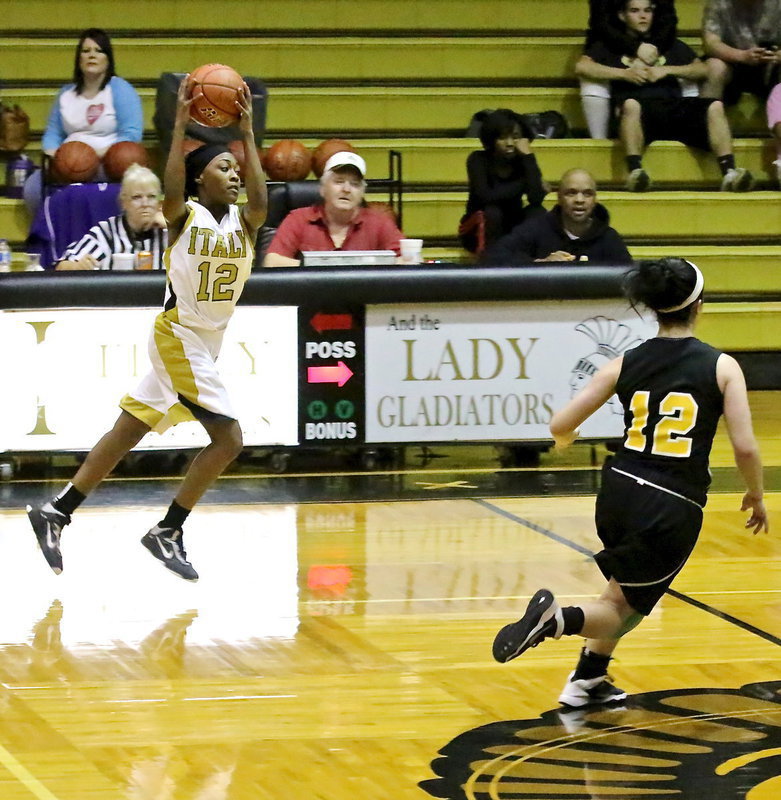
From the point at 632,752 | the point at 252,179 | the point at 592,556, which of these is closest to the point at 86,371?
the point at 252,179

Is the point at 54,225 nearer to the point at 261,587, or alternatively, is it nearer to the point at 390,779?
the point at 261,587

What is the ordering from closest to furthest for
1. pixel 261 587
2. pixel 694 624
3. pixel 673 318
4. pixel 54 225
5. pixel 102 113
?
pixel 673 318
pixel 694 624
pixel 261 587
pixel 54 225
pixel 102 113

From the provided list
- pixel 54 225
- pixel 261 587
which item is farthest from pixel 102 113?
pixel 261 587

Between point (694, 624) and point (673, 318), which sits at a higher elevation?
point (673, 318)

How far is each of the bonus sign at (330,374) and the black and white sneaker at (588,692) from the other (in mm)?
3909

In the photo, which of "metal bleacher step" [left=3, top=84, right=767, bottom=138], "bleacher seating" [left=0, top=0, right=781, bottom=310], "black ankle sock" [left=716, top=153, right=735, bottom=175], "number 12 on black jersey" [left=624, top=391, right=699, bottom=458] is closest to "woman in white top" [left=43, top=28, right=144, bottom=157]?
"bleacher seating" [left=0, top=0, right=781, bottom=310]

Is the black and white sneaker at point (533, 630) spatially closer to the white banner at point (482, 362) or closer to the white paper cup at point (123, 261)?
the white banner at point (482, 362)

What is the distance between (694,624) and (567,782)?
177 centimetres

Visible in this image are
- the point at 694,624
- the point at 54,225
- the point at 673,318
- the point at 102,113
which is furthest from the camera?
the point at 102,113

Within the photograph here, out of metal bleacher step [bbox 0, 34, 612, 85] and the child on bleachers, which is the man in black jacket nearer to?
the child on bleachers

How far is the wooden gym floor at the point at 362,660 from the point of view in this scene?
168 inches

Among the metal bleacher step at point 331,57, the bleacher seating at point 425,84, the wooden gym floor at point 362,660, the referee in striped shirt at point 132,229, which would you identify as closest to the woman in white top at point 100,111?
the bleacher seating at point 425,84

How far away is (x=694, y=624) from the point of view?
5836mm

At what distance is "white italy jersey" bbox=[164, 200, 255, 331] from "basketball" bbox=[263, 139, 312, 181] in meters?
4.23
